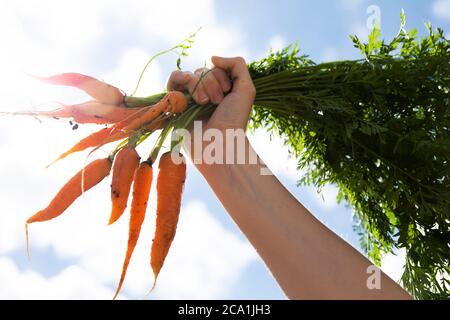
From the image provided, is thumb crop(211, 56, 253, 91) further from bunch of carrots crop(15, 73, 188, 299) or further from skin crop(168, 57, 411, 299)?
bunch of carrots crop(15, 73, 188, 299)

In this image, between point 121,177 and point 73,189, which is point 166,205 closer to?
point 121,177

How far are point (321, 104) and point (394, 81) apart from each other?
1.05ft

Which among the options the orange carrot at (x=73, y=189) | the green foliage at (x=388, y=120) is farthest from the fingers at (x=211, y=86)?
the orange carrot at (x=73, y=189)

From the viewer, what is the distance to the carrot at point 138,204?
5.87 feet

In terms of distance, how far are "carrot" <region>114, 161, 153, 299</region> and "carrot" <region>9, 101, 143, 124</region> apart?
0.65 ft

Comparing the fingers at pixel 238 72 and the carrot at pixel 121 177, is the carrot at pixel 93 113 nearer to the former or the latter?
the carrot at pixel 121 177

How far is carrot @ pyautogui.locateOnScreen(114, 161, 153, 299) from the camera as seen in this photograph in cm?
179

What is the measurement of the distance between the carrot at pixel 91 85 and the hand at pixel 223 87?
0.66ft

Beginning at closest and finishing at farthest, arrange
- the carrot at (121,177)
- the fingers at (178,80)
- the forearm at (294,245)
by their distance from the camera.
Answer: the forearm at (294,245) < the carrot at (121,177) < the fingers at (178,80)

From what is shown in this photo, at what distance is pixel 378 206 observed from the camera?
2.20 metres

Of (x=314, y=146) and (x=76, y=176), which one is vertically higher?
(x=314, y=146)

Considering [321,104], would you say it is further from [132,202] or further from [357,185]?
[132,202]

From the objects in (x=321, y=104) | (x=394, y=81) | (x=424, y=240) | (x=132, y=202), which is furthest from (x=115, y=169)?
(x=424, y=240)
